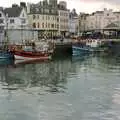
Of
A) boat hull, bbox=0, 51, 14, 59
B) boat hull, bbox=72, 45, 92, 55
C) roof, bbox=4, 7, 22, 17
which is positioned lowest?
boat hull, bbox=72, 45, 92, 55

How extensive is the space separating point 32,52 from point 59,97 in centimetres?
4144

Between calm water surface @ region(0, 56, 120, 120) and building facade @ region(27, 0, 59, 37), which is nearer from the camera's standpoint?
calm water surface @ region(0, 56, 120, 120)

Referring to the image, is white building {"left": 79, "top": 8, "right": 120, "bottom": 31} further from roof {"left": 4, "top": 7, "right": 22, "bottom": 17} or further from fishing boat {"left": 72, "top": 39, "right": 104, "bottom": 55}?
fishing boat {"left": 72, "top": 39, "right": 104, "bottom": 55}

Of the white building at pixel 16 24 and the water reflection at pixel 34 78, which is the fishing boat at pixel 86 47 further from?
the water reflection at pixel 34 78

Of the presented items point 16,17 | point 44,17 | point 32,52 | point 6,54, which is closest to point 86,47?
point 16,17

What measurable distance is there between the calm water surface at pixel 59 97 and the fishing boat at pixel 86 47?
4085cm

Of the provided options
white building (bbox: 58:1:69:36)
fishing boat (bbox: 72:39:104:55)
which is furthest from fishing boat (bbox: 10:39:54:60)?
white building (bbox: 58:1:69:36)

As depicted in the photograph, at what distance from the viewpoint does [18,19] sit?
364 feet

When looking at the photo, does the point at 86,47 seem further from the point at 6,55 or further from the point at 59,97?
the point at 59,97

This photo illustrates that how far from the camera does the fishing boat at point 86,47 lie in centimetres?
9281

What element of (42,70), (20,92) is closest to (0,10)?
(42,70)

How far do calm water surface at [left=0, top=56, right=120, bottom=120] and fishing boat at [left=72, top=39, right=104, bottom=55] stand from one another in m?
40.8

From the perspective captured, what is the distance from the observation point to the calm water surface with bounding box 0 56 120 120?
29297mm

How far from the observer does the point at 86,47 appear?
327 feet
